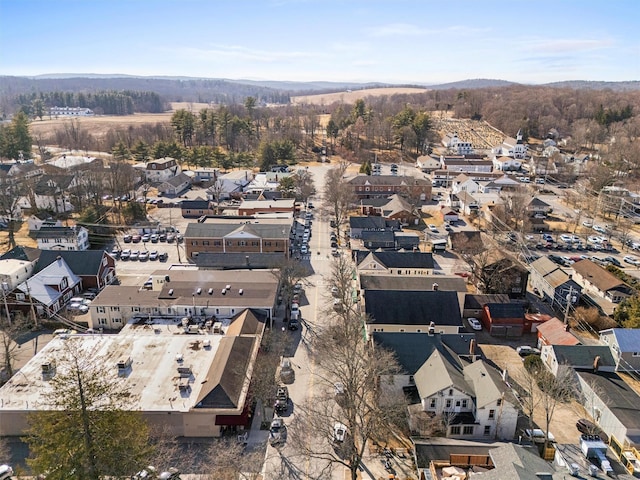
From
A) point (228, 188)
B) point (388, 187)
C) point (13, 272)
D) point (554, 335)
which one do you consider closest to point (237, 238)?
point (13, 272)

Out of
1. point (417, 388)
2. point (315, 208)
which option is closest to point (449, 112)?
point (315, 208)

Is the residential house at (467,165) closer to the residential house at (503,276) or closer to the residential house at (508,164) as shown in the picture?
the residential house at (508,164)

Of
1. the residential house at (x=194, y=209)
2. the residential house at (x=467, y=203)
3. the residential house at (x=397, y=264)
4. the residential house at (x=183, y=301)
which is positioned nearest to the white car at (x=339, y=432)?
the residential house at (x=183, y=301)

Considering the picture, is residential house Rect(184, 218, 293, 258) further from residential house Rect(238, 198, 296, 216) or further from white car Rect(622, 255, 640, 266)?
white car Rect(622, 255, 640, 266)

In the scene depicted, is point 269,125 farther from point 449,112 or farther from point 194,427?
point 194,427

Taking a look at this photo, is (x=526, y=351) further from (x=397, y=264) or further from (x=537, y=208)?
(x=537, y=208)

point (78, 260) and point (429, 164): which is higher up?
point (78, 260)
